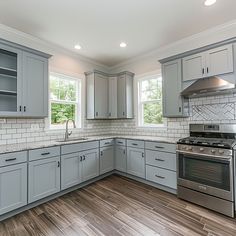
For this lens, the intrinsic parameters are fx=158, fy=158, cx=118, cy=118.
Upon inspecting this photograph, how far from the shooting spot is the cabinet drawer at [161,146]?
2793 millimetres

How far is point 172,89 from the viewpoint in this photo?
3111 millimetres

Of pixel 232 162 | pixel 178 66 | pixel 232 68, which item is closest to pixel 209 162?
pixel 232 162

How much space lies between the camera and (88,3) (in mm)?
2148

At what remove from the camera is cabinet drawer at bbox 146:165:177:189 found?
277cm

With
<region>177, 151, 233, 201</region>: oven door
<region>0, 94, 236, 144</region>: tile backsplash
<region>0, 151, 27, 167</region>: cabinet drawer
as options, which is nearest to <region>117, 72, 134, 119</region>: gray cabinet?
<region>0, 94, 236, 144</region>: tile backsplash

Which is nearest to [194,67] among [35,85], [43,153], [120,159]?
[120,159]

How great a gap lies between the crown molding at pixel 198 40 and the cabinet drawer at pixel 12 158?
3.27 meters

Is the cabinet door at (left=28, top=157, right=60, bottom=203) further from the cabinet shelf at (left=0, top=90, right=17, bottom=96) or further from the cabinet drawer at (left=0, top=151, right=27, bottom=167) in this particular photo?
the cabinet shelf at (left=0, top=90, right=17, bottom=96)

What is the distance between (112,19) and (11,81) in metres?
1.98

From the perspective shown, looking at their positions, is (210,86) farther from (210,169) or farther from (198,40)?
(210,169)

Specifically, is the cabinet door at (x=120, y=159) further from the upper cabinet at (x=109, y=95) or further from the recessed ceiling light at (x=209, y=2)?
the recessed ceiling light at (x=209, y=2)

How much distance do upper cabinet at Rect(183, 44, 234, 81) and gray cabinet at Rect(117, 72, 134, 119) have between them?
4.76 feet

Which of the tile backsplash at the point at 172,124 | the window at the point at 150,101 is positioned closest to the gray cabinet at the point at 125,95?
the window at the point at 150,101

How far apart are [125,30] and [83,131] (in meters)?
2.39
